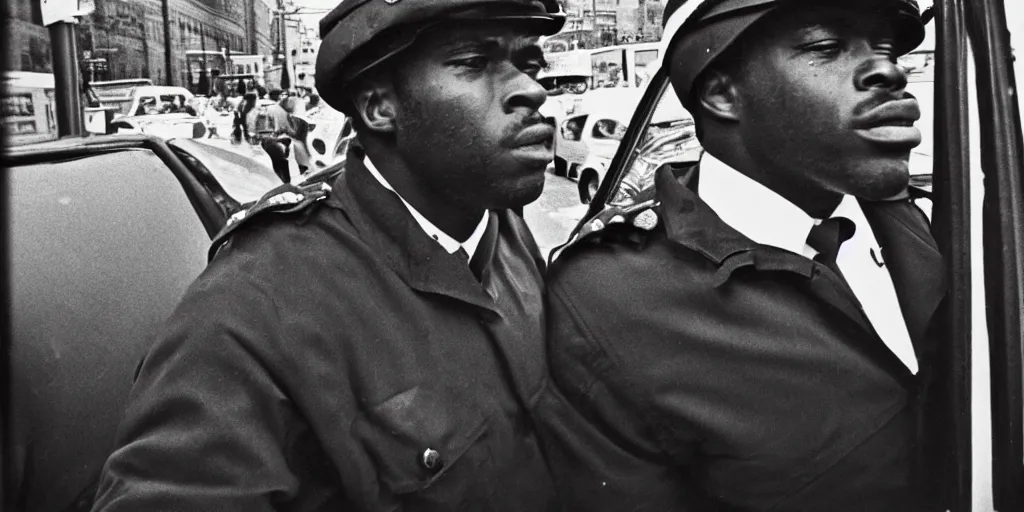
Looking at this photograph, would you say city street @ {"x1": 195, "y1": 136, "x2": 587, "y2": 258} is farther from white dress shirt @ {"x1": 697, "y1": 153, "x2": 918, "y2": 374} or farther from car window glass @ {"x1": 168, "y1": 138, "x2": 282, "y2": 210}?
white dress shirt @ {"x1": 697, "y1": 153, "x2": 918, "y2": 374}

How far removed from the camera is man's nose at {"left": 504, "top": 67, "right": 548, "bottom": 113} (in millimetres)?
1497

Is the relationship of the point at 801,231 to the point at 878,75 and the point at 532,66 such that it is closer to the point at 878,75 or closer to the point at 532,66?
the point at 878,75

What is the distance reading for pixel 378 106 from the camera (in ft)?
5.04

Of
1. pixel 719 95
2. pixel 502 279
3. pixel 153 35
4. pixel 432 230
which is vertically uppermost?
pixel 153 35

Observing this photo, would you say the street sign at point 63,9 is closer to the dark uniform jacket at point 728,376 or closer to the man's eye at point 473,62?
the man's eye at point 473,62

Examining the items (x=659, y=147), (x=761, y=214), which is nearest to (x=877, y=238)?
(x=761, y=214)

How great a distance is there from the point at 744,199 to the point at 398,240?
58cm

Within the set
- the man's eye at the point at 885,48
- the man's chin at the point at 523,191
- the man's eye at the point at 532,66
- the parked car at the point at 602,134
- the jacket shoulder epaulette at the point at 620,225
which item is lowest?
the jacket shoulder epaulette at the point at 620,225

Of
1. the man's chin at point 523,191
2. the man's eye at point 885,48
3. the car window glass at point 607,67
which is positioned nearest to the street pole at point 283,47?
the man's chin at point 523,191

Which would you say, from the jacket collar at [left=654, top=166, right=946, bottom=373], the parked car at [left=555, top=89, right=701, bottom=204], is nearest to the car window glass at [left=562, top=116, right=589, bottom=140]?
the parked car at [left=555, top=89, right=701, bottom=204]

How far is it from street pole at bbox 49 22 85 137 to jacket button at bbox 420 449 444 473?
2.80 ft

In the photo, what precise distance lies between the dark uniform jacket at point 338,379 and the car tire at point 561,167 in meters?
0.33

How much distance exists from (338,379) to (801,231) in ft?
2.62

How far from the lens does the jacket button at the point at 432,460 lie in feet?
4.80
